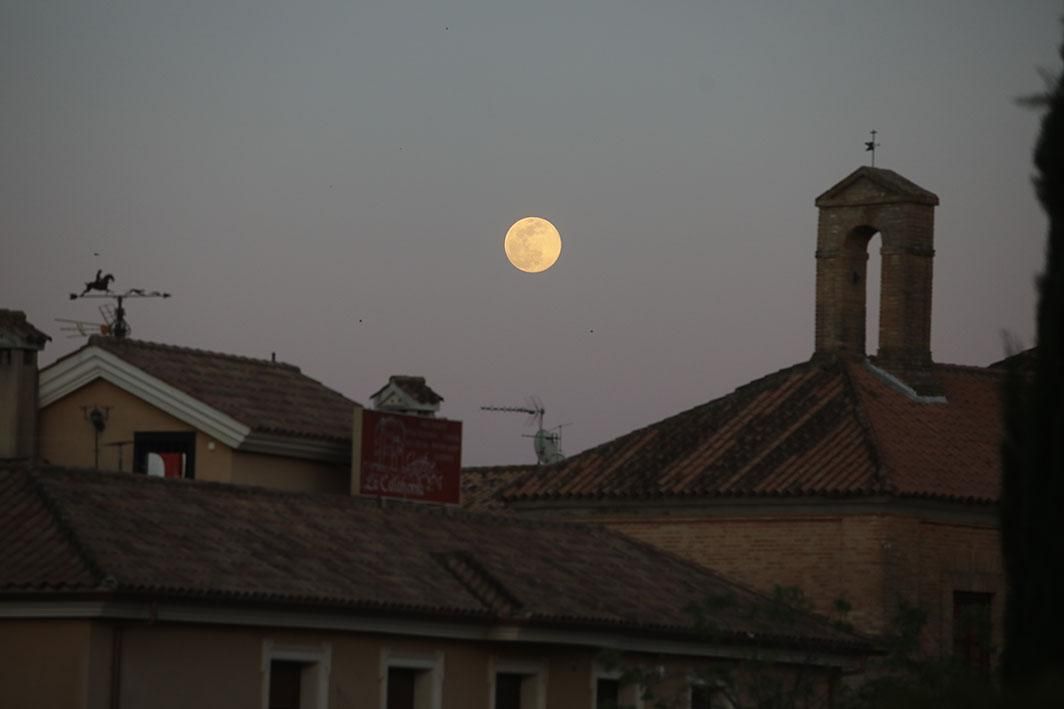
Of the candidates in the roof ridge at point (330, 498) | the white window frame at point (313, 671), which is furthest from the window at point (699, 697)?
the white window frame at point (313, 671)

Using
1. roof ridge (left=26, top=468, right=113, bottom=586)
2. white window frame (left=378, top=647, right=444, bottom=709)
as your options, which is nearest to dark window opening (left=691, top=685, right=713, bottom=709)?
white window frame (left=378, top=647, right=444, bottom=709)

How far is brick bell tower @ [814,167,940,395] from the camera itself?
4169 centimetres

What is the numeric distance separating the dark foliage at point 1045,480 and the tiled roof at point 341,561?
10.7 metres

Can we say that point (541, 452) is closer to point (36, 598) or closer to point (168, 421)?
point (168, 421)

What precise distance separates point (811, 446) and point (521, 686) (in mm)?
10653

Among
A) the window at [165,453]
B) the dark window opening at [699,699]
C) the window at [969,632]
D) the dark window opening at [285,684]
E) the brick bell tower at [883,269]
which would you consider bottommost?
the dark window opening at [699,699]

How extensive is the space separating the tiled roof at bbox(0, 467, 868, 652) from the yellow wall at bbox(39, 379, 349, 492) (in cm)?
298

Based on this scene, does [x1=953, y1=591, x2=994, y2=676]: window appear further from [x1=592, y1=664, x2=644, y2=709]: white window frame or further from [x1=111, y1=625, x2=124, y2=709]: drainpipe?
[x1=111, y1=625, x2=124, y2=709]: drainpipe

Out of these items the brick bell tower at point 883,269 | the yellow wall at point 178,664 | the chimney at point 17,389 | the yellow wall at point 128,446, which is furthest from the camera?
the brick bell tower at point 883,269

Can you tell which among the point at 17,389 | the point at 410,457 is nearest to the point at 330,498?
the point at 410,457

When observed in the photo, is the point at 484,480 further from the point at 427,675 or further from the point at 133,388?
the point at 427,675

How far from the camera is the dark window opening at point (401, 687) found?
92.5 ft

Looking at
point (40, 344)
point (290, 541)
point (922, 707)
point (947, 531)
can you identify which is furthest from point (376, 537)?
point (922, 707)

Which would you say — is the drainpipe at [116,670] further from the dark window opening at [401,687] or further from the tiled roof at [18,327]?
the tiled roof at [18,327]
